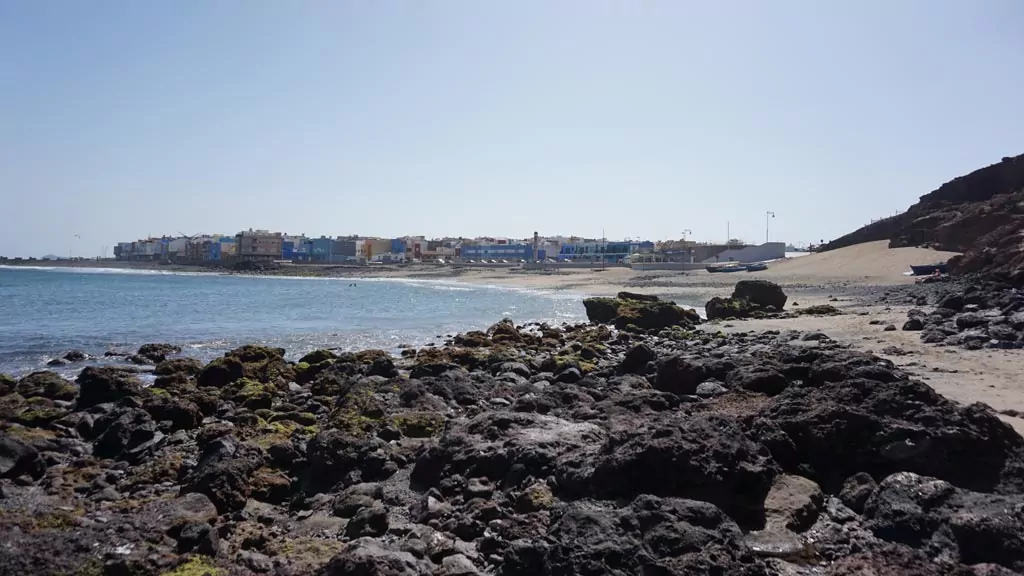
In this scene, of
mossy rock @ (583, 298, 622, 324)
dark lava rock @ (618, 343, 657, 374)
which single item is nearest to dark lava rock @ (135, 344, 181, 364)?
dark lava rock @ (618, 343, 657, 374)

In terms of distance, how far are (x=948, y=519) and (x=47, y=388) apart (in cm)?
1332

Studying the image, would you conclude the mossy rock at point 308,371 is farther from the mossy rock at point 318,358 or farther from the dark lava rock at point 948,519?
the dark lava rock at point 948,519

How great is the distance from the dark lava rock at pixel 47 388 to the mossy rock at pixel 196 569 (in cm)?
869

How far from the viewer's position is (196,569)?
180 inches

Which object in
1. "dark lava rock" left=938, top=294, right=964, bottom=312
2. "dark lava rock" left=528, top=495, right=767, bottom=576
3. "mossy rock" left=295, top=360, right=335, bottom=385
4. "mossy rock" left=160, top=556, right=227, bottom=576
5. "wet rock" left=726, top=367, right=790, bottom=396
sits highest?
"dark lava rock" left=938, top=294, right=964, bottom=312

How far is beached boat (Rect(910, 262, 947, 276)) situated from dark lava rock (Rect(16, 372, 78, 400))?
127 feet

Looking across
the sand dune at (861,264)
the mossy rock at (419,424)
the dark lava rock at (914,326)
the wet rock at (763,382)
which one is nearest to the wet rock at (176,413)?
the mossy rock at (419,424)

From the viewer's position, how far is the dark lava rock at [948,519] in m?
4.03

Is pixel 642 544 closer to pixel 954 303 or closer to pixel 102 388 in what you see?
pixel 102 388

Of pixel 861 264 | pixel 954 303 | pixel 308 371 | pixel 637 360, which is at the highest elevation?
pixel 861 264

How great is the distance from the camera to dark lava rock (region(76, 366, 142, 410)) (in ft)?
35.3

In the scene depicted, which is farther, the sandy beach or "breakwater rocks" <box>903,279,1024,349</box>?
"breakwater rocks" <box>903,279,1024,349</box>

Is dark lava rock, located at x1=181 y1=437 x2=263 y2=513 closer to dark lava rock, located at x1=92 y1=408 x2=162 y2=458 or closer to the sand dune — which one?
dark lava rock, located at x1=92 y1=408 x2=162 y2=458

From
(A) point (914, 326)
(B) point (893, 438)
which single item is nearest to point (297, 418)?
(B) point (893, 438)
